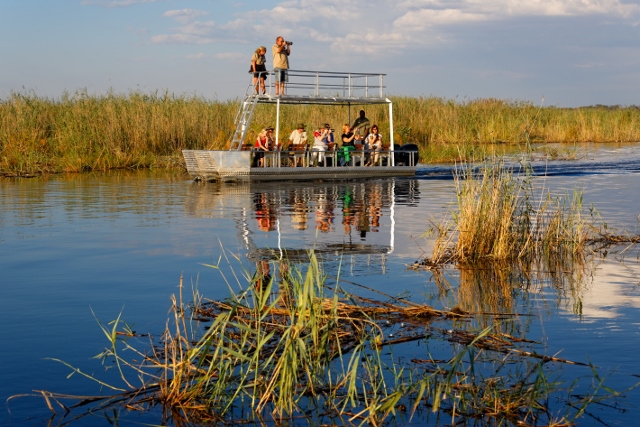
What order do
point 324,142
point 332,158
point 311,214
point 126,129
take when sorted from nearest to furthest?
1. point 311,214
2. point 332,158
3. point 324,142
4. point 126,129

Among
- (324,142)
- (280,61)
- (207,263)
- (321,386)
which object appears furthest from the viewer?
(324,142)

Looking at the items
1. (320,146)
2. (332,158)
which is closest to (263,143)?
(320,146)

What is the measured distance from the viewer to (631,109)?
2530 inches

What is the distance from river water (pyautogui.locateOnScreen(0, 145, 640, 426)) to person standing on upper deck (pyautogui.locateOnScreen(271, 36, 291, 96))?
306 cm

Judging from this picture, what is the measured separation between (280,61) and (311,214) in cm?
903

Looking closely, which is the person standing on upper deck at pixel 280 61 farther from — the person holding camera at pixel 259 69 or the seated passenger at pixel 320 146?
the seated passenger at pixel 320 146

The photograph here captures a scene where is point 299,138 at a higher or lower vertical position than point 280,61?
lower

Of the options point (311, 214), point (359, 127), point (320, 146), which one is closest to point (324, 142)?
point (320, 146)

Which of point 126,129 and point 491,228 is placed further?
point 126,129

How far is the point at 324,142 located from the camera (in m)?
27.0

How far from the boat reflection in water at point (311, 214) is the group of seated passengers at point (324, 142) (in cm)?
84

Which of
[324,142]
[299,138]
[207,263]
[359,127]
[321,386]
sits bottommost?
[321,386]

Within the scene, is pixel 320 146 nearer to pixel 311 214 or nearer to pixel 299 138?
pixel 299 138

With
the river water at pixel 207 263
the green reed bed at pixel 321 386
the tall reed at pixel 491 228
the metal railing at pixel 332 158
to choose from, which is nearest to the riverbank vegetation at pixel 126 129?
the metal railing at pixel 332 158
